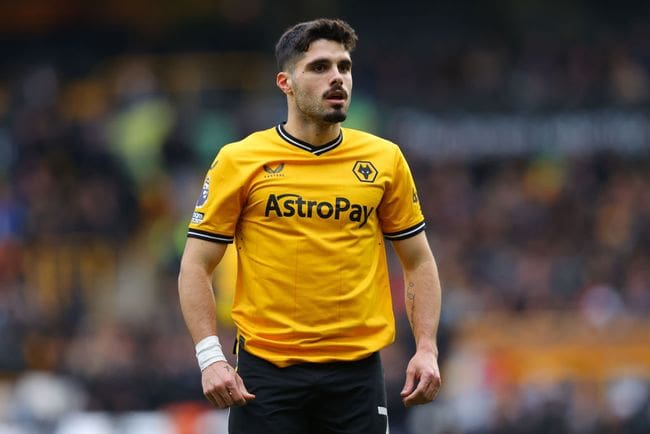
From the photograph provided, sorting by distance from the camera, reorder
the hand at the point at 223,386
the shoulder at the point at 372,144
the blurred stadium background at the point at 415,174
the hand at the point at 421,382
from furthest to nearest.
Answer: the blurred stadium background at the point at 415,174
the shoulder at the point at 372,144
the hand at the point at 421,382
the hand at the point at 223,386

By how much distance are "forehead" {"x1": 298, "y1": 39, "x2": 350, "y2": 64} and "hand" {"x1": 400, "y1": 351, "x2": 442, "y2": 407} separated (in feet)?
4.00

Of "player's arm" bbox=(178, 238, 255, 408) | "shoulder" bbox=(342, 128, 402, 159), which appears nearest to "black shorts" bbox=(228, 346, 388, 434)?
"player's arm" bbox=(178, 238, 255, 408)

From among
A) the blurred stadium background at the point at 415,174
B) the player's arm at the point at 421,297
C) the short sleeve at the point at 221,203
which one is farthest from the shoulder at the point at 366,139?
the blurred stadium background at the point at 415,174

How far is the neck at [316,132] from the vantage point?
609cm

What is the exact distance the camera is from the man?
19.6 feet

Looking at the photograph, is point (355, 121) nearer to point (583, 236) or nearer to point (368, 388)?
point (583, 236)

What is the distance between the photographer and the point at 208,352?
19.3ft

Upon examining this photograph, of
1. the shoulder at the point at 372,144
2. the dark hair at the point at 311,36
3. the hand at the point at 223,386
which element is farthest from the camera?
the shoulder at the point at 372,144

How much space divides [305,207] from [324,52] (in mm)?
612

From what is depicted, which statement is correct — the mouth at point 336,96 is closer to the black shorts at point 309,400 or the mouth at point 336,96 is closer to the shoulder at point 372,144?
the shoulder at point 372,144

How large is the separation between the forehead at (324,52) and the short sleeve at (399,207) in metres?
0.47

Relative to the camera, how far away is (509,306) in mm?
16906

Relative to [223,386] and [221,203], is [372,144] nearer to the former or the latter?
[221,203]

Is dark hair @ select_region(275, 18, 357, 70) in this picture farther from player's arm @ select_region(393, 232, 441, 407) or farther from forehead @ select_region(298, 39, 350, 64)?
player's arm @ select_region(393, 232, 441, 407)
